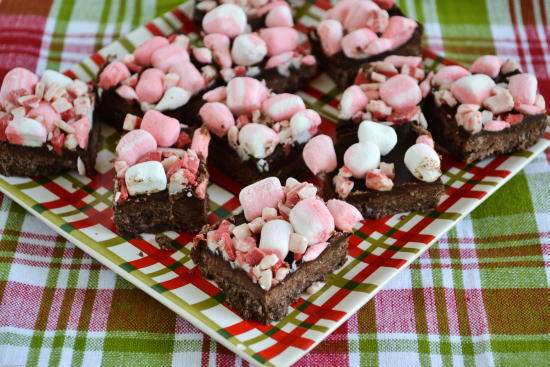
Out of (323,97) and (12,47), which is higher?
(12,47)

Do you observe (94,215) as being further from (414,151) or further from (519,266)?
(519,266)

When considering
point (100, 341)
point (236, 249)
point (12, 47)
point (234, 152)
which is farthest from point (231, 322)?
point (12, 47)

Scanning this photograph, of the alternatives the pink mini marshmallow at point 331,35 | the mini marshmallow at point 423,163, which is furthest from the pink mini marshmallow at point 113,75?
the mini marshmallow at point 423,163

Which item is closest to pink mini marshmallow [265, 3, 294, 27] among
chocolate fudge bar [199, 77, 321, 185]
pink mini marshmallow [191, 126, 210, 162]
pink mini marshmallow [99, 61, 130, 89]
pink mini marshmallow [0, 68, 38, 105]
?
chocolate fudge bar [199, 77, 321, 185]

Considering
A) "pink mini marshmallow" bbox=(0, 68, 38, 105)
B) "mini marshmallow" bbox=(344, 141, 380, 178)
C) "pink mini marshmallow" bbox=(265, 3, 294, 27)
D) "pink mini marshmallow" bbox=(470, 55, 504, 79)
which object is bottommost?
"pink mini marshmallow" bbox=(470, 55, 504, 79)

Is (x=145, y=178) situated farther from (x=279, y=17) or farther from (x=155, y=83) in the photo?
(x=279, y=17)

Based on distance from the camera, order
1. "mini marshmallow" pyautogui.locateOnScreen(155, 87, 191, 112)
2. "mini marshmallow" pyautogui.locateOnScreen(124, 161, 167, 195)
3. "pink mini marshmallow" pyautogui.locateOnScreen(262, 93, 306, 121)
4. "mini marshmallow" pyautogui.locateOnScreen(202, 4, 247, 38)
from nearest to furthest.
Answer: "mini marshmallow" pyautogui.locateOnScreen(124, 161, 167, 195), "pink mini marshmallow" pyautogui.locateOnScreen(262, 93, 306, 121), "mini marshmallow" pyautogui.locateOnScreen(155, 87, 191, 112), "mini marshmallow" pyautogui.locateOnScreen(202, 4, 247, 38)

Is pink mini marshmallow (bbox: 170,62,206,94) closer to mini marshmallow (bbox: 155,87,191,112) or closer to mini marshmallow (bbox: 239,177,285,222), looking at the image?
mini marshmallow (bbox: 155,87,191,112)
